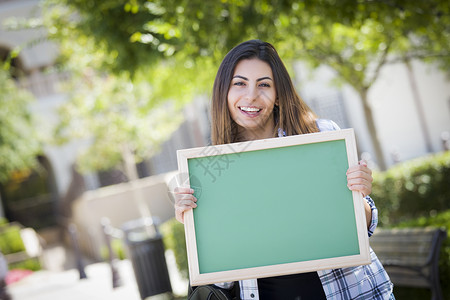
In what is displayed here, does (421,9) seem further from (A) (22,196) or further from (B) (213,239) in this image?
(A) (22,196)

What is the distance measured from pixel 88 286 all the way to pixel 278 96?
27.4 feet

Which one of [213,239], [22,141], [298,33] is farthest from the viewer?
[22,141]

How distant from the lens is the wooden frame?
2002 millimetres

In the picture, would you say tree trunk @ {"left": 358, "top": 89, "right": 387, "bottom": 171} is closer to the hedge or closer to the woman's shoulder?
the woman's shoulder

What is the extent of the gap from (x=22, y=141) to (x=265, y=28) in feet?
42.1

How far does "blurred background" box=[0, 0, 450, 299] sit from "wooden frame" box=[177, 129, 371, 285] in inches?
9.2

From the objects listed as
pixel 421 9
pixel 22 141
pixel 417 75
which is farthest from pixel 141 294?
pixel 417 75

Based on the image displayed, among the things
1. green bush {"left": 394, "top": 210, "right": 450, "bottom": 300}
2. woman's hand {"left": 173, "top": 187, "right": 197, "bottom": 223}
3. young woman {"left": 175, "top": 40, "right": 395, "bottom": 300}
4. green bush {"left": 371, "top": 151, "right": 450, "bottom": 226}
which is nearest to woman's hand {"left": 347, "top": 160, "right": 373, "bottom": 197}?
young woman {"left": 175, "top": 40, "right": 395, "bottom": 300}

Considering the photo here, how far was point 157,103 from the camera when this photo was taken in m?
10.4

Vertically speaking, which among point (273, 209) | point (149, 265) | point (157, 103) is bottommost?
point (149, 265)

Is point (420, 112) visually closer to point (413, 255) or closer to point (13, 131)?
point (13, 131)

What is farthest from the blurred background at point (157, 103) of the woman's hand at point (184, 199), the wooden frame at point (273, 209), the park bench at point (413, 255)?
the park bench at point (413, 255)

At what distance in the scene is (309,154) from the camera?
209 cm

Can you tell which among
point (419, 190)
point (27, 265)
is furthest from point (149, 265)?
point (27, 265)
